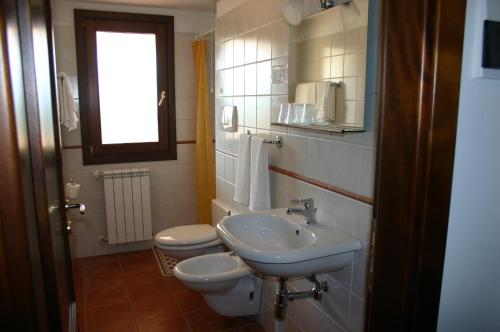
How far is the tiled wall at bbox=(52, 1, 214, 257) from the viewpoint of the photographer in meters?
3.29

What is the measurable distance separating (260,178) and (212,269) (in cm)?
64

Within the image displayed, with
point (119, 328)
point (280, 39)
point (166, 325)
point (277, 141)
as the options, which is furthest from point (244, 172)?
point (119, 328)

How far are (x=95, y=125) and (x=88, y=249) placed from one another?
1108mm

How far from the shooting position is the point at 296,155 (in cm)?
206

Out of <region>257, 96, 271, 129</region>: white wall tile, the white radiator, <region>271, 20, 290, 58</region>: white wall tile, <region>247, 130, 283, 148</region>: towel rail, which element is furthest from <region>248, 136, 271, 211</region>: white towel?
the white radiator

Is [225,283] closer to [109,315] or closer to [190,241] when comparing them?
[190,241]

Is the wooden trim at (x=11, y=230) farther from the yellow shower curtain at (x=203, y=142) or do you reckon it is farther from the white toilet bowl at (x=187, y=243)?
the yellow shower curtain at (x=203, y=142)

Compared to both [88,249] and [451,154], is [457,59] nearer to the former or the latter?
[451,154]

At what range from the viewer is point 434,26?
824 mm

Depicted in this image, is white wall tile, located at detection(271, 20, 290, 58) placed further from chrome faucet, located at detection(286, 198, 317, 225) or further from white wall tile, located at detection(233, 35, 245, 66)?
chrome faucet, located at detection(286, 198, 317, 225)

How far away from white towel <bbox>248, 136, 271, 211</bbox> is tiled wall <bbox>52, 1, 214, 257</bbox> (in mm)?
1650

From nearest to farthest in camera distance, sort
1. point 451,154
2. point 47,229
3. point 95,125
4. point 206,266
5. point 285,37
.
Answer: point 47,229
point 451,154
point 285,37
point 206,266
point 95,125

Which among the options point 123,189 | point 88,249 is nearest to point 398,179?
point 123,189

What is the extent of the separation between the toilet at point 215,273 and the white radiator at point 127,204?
2.77 ft
